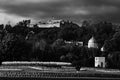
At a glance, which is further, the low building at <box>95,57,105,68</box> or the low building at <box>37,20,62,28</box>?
the low building at <box>37,20,62,28</box>

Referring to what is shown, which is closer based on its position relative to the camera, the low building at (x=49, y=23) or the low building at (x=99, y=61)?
the low building at (x=99, y=61)

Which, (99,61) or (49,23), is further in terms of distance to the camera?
(49,23)

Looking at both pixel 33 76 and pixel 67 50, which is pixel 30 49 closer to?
pixel 67 50

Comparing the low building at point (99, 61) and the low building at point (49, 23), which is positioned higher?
the low building at point (49, 23)

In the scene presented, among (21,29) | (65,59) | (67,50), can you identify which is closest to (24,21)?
(21,29)

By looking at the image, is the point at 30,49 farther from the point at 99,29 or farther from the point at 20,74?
the point at 99,29

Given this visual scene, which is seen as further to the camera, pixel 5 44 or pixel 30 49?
pixel 30 49

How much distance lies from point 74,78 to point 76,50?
90.0 feet

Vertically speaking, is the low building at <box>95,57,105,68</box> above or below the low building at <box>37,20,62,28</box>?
below

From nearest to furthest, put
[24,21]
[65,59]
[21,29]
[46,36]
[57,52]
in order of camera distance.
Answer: [65,59]
[57,52]
[46,36]
[21,29]
[24,21]

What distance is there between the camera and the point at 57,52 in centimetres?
5316

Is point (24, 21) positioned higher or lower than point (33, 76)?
higher

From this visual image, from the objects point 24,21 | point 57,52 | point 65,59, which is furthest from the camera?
point 24,21

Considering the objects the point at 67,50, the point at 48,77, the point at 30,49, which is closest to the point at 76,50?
the point at 67,50
